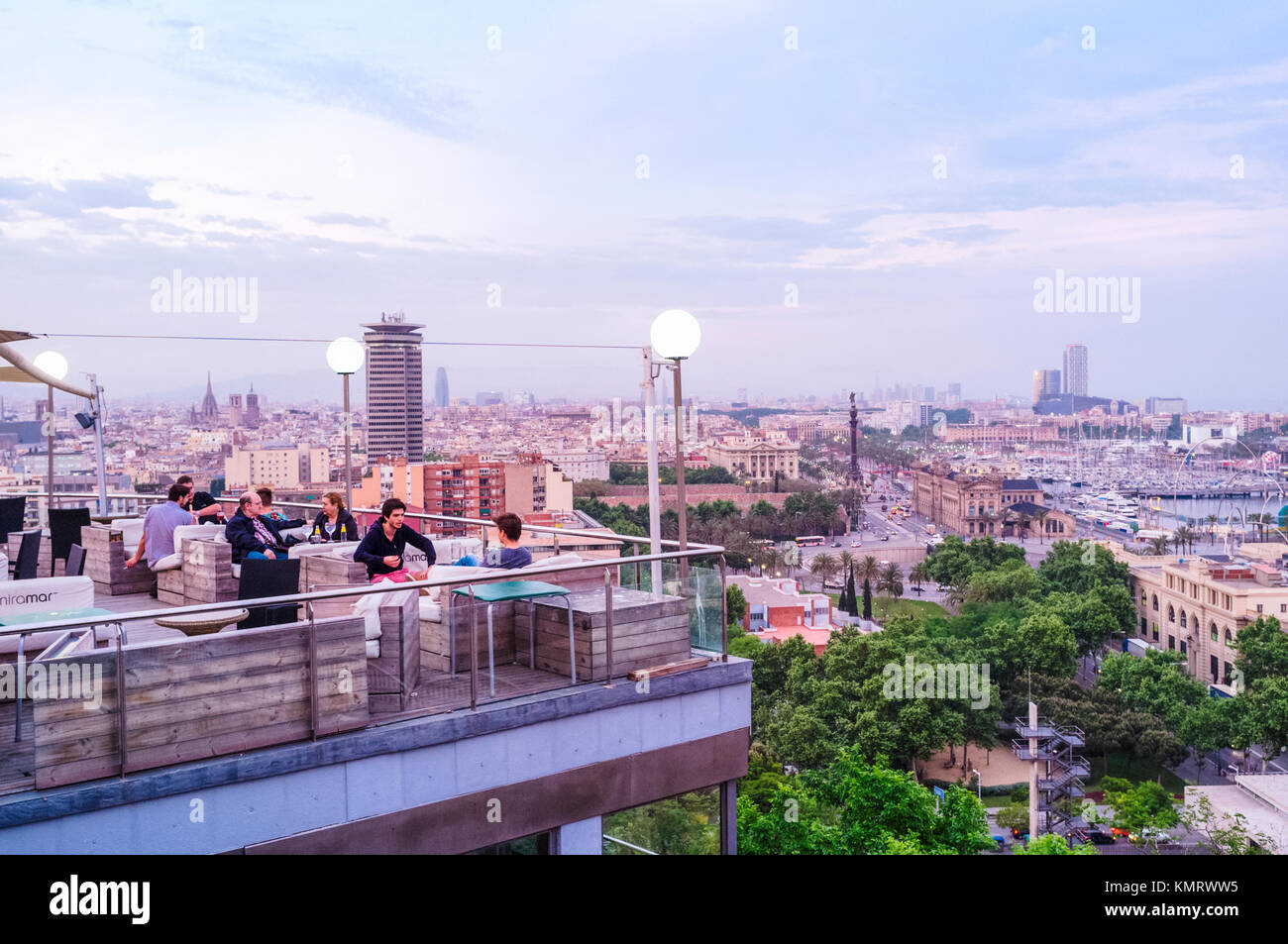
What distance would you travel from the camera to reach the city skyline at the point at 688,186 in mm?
40062

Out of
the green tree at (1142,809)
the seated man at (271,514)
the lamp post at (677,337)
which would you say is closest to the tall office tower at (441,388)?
the green tree at (1142,809)

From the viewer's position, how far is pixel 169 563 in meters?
7.98

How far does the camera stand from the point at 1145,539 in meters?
110

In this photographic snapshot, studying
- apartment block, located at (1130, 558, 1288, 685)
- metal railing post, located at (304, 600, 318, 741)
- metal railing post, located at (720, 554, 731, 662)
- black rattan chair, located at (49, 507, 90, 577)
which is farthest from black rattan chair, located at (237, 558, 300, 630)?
apartment block, located at (1130, 558, 1288, 685)

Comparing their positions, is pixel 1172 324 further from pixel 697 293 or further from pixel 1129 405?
pixel 1129 405

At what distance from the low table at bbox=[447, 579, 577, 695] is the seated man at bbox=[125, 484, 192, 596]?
13.0 feet

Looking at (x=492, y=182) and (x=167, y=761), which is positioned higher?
(x=492, y=182)

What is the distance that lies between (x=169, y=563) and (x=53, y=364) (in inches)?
175

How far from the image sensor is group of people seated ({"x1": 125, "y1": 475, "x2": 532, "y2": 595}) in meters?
6.41

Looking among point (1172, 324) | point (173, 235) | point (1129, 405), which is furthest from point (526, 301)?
point (1129, 405)

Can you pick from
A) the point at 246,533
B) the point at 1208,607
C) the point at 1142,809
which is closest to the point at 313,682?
the point at 246,533

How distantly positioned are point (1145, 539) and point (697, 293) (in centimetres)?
5723

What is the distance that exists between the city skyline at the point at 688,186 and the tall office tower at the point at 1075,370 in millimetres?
5585
